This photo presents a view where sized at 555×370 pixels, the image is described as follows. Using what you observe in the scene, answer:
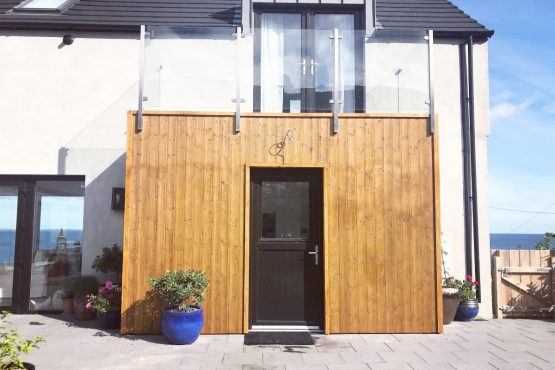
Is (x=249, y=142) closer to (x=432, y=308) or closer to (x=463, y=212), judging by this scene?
(x=432, y=308)

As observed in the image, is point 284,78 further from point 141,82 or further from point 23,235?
point 23,235

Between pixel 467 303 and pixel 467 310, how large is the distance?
12 centimetres

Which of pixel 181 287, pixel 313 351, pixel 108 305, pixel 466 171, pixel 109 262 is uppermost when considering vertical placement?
pixel 466 171

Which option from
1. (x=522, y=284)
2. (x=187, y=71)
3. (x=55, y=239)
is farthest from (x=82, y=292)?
(x=522, y=284)

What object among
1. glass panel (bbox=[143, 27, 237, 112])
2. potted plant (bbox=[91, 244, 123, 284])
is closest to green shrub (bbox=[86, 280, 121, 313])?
potted plant (bbox=[91, 244, 123, 284])

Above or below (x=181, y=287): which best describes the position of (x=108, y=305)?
below

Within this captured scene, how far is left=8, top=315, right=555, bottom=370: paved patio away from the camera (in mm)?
5137

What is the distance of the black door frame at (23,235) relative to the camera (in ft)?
25.8

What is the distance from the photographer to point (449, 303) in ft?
23.4

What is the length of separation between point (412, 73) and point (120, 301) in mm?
5544

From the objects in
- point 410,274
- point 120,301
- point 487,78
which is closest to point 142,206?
point 120,301

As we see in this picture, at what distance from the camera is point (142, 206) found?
660 centimetres

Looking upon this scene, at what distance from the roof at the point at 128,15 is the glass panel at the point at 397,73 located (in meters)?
3.22

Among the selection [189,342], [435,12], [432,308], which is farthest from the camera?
[435,12]
